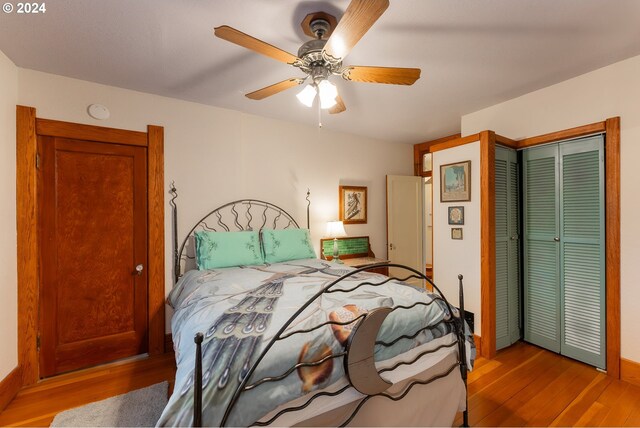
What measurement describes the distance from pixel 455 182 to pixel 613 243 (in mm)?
1313

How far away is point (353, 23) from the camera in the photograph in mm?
1339

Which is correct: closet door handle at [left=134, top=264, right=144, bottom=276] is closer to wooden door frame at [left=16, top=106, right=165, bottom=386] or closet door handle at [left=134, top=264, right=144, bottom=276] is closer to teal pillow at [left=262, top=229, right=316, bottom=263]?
wooden door frame at [left=16, top=106, right=165, bottom=386]

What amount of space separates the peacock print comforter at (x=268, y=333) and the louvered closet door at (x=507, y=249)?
1.30 m

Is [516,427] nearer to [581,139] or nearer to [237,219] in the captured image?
[581,139]

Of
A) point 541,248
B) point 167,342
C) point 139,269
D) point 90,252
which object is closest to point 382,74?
point 541,248

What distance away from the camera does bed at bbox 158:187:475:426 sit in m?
1.13

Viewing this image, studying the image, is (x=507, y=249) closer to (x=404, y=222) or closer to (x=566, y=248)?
(x=566, y=248)

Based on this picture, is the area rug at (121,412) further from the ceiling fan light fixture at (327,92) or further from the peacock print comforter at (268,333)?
the ceiling fan light fixture at (327,92)

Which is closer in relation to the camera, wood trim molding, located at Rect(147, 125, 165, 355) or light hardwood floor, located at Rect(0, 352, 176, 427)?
light hardwood floor, located at Rect(0, 352, 176, 427)

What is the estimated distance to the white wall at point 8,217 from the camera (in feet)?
6.95

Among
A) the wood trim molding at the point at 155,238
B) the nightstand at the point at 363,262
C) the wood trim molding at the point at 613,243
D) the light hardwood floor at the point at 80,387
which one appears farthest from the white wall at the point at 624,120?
the wood trim molding at the point at 155,238

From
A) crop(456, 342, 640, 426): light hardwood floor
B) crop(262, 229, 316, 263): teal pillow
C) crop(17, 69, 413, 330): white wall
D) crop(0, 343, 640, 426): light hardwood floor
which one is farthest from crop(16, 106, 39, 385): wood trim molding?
crop(456, 342, 640, 426): light hardwood floor

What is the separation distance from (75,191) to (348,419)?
9.26ft

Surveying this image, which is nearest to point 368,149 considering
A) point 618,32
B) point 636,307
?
point 618,32
